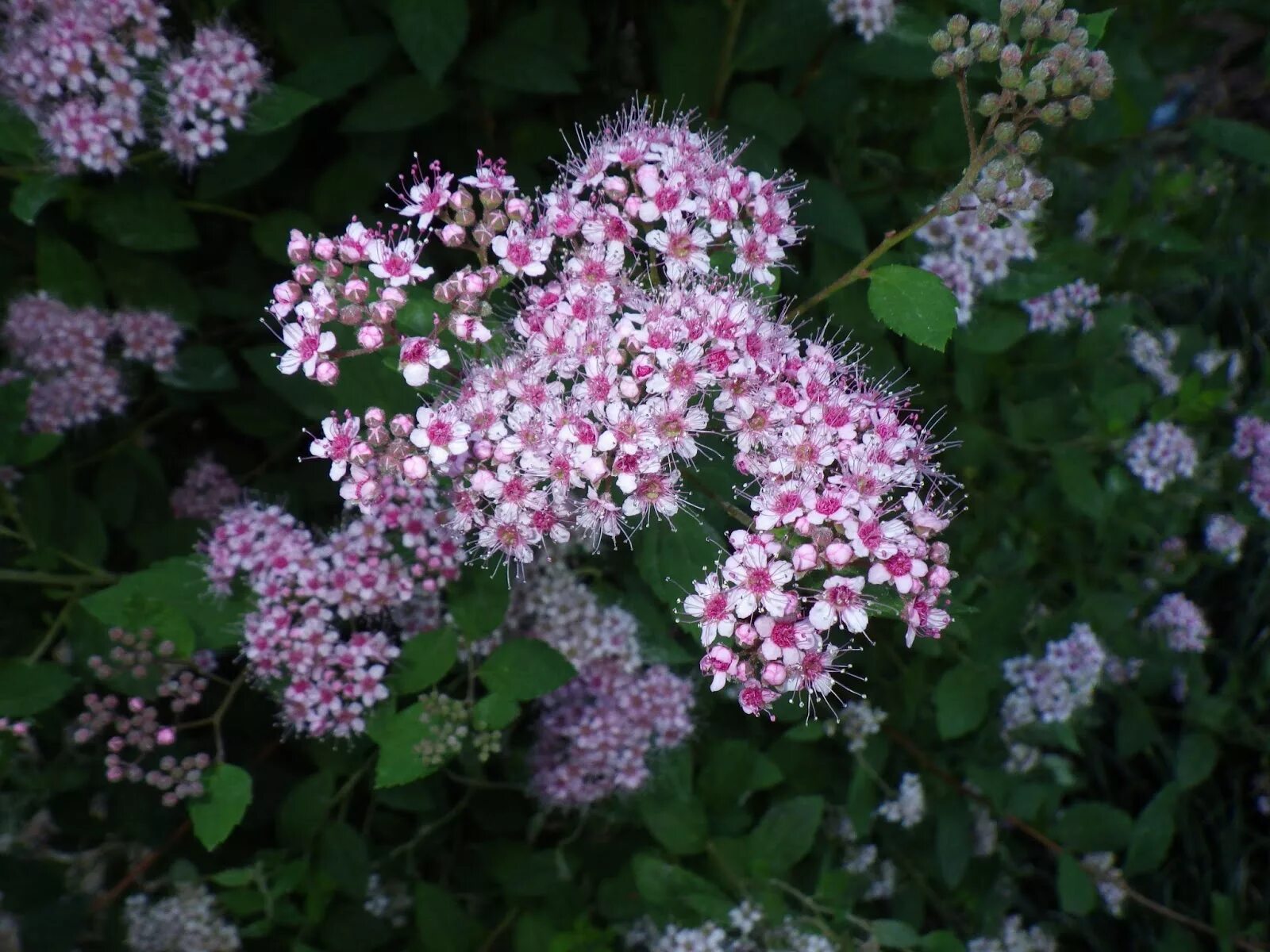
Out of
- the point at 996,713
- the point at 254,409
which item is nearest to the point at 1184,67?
the point at 996,713

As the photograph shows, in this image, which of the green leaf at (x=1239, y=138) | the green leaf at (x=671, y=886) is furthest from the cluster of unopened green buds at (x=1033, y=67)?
the green leaf at (x=671, y=886)

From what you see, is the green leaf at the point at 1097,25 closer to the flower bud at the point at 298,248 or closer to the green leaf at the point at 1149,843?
the flower bud at the point at 298,248

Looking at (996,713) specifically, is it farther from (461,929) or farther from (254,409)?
(254,409)

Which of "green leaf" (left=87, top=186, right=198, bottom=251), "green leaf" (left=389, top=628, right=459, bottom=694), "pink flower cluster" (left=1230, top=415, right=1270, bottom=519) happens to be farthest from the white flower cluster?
"pink flower cluster" (left=1230, top=415, right=1270, bottom=519)

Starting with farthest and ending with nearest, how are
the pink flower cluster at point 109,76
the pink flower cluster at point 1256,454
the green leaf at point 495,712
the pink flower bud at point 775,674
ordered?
the pink flower cluster at point 1256,454
the pink flower cluster at point 109,76
the green leaf at point 495,712
the pink flower bud at point 775,674

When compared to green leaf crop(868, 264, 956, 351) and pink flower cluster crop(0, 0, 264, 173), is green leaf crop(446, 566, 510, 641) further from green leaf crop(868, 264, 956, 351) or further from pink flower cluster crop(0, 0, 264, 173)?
pink flower cluster crop(0, 0, 264, 173)

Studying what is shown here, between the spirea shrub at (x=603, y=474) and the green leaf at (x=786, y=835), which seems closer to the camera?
the spirea shrub at (x=603, y=474)
